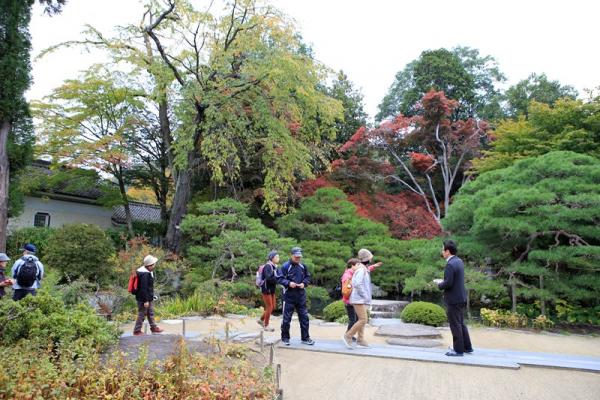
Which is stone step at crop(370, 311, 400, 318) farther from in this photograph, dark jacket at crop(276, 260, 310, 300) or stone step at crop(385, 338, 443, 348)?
dark jacket at crop(276, 260, 310, 300)

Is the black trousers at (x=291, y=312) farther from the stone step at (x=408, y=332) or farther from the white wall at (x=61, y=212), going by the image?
the white wall at (x=61, y=212)

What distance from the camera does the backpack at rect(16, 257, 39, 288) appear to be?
6660 mm

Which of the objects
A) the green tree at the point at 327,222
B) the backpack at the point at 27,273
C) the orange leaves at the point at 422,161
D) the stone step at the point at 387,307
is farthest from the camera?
the orange leaves at the point at 422,161

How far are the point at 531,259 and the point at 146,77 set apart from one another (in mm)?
13361

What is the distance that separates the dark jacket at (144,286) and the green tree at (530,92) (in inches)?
865

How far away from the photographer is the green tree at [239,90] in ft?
42.4

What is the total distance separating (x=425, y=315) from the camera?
978cm

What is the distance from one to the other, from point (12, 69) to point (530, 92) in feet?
79.9

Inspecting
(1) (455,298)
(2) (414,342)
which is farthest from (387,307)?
(1) (455,298)

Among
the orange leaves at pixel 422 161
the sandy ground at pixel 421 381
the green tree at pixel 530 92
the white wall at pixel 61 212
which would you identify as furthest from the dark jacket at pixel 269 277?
the green tree at pixel 530 92

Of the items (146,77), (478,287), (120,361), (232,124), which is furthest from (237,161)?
(120,361)

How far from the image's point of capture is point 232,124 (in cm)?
1380

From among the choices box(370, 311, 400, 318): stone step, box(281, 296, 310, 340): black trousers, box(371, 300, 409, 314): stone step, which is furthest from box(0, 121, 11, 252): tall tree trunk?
box(371, 300, 409, 314): stone step

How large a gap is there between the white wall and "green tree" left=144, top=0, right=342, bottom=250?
27.7 ft
